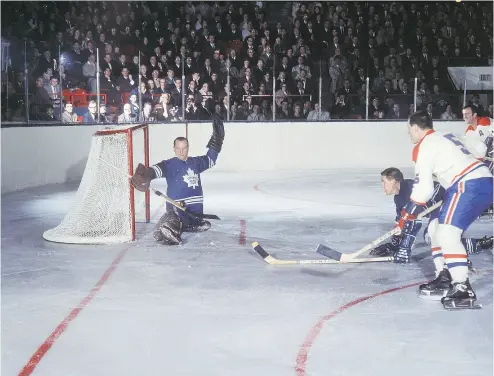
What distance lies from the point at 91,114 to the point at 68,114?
0.47m

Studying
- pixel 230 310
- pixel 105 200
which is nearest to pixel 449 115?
pixel 105 200

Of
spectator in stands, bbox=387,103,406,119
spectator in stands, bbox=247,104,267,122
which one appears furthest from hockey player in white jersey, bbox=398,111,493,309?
spectator in stands, bbox=387,103,406,119

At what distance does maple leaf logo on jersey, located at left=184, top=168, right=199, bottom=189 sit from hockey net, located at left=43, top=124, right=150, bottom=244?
1.76ft

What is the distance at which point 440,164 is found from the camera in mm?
4348

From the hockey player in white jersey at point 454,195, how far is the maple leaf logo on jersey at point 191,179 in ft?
9.91

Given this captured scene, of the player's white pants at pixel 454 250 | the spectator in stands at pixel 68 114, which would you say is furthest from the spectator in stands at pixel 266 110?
the player's white pants at pixel 454 250

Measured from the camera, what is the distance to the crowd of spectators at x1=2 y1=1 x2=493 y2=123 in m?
12.4

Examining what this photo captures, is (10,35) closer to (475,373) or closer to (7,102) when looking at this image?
(7,102)

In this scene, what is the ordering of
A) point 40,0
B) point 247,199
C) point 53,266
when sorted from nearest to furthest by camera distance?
1. point 53,266
2. point 247,199
3. point 40,0

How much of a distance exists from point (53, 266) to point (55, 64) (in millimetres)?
6733

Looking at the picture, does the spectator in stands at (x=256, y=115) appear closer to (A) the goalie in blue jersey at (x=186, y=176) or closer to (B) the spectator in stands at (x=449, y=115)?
(B) the spectator in stands at (x=449, y=115)

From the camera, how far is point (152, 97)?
13.0 m

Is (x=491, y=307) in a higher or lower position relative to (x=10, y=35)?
lower

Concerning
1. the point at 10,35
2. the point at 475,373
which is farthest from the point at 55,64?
the point at 475,373
